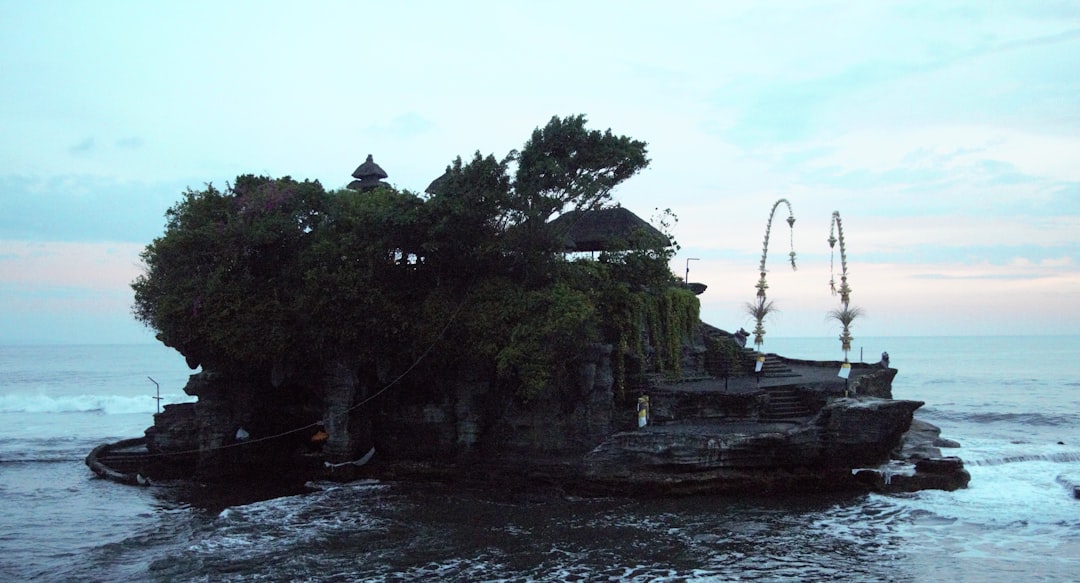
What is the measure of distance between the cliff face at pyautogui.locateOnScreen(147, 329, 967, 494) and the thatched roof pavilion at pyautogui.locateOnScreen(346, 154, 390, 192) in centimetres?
988

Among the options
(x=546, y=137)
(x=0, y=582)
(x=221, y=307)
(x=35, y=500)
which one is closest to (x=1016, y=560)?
(x=546, y=137)

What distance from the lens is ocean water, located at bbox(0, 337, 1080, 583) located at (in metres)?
14.9

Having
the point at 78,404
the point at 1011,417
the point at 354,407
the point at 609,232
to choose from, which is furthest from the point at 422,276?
the point at 78,404

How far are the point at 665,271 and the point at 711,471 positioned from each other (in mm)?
6753

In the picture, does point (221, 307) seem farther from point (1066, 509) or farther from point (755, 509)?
point (1066, 509)

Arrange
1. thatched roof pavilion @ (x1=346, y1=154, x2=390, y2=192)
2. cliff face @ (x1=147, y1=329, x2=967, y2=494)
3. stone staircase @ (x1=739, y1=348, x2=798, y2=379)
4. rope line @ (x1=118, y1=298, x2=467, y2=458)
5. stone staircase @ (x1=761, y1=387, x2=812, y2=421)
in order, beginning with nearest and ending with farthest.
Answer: cliff face @ (x1=147, y1=329, x2=967, y2=494) < stone staircase @ (x1=761, y1=387, x2=812, y2=421) < rope line @ (x1=118, y1=298, x2=467, y2=458) < stone staircase @ (x1=739, y1=348, x2=798, y2=379) < thatched roof pavilion @ (x1=346, y1=154, x2=390, y2=192)

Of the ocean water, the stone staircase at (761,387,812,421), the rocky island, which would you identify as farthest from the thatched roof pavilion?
the stone staircase at (761,387,812,421)

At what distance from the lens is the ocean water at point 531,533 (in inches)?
586

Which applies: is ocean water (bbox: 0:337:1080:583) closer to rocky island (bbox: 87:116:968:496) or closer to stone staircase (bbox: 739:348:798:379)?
rocky island (bbox: 87:116:968:496)

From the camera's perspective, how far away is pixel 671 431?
20969 mm

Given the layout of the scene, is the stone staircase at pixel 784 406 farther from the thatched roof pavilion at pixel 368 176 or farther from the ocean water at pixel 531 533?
the thatched roof pavilion at pixel 368 176

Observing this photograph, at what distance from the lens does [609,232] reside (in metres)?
26.6

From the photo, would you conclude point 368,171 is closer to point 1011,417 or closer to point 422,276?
point 422,276

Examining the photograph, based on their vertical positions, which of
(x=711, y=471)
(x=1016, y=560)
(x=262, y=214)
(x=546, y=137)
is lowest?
(x=1016, y=560)
